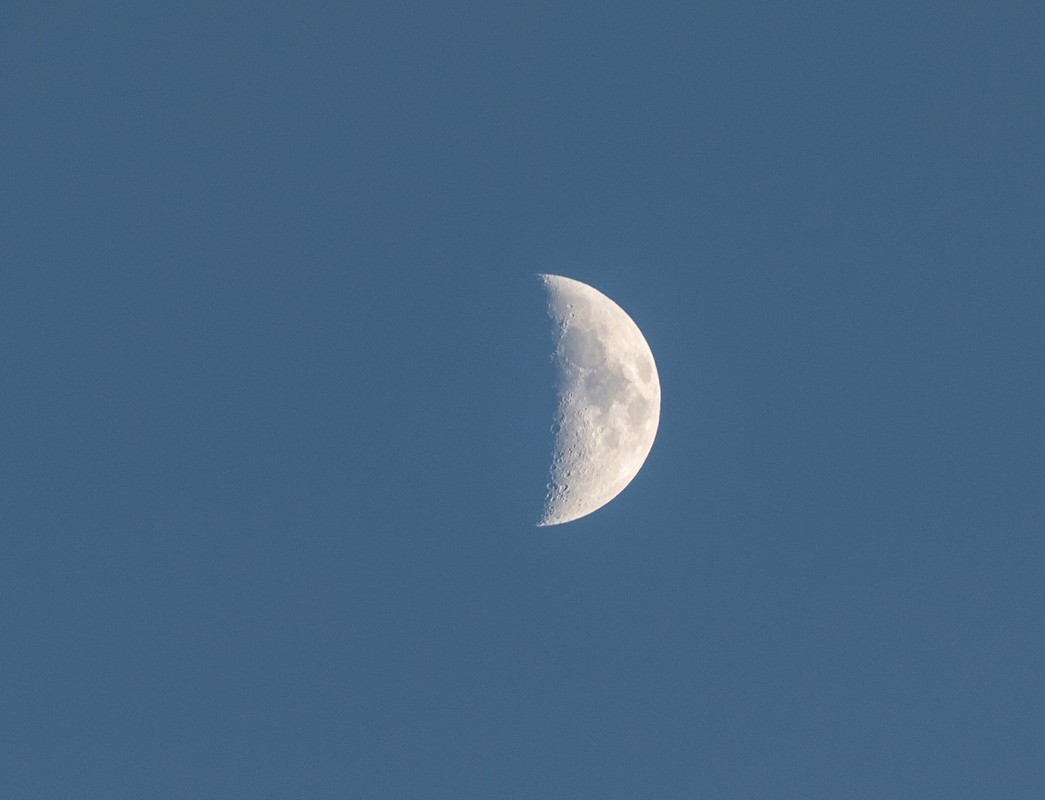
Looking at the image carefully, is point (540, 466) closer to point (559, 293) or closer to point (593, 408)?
point (593, 408)

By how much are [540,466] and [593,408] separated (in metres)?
1.91

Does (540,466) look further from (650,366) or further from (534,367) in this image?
(650,366)

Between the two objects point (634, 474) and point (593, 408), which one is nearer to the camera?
point (593, 408)

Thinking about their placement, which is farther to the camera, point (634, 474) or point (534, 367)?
point (634, 474)

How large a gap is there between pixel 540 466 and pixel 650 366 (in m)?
4.48

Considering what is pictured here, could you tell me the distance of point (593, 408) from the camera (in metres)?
30.4

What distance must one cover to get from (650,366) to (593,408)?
2.75m

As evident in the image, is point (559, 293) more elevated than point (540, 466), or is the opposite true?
point (559, 293)

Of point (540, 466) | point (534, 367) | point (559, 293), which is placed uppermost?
point (559, 293)

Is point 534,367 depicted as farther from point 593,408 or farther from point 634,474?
point 634,474

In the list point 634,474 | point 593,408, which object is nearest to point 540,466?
point 593,408

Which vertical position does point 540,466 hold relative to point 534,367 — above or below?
below

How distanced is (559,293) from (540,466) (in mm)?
4499

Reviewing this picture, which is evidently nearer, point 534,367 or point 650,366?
point 534,367
